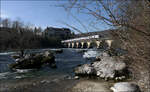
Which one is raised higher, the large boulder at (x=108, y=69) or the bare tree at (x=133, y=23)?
the bare tree at (x=133, y=23)

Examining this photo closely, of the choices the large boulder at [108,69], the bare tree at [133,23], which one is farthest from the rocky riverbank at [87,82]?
the bare tree at [133,23]

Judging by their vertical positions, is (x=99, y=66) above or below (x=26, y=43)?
below

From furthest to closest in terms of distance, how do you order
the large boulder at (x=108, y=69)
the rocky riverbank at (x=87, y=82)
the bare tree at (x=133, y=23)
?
the large boulder at (x=108, y=69)
the rocky riverbank at (x=87, y=82)
the bare tree at (x=133, y=23)

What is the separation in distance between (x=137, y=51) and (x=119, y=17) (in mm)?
495

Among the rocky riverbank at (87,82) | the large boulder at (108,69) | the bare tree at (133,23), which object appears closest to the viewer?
the bare tree at (133,23)

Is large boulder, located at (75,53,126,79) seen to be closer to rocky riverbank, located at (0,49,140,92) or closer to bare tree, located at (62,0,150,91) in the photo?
rocky riverbank, located at (0,49,140,92)

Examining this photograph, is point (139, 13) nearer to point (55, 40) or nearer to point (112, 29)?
point (112, 29)

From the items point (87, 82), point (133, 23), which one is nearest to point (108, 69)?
point (87, 82)

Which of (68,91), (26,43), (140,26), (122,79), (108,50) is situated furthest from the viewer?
(26,43)

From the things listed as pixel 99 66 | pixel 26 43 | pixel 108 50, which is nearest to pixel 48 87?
pixel 99 66

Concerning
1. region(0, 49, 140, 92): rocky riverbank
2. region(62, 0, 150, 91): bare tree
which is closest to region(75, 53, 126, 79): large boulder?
region(0, 49, 140, 92): rocky riverbank

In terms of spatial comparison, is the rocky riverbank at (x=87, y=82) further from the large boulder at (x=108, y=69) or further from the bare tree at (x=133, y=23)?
the bare tree at (x=133, y=23)

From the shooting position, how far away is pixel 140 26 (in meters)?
1.40

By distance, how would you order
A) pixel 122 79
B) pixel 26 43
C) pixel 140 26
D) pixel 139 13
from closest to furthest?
1. pixel 140 26
2. pixel 139 13
3. pixel 122 79
4. pixel 26 43
